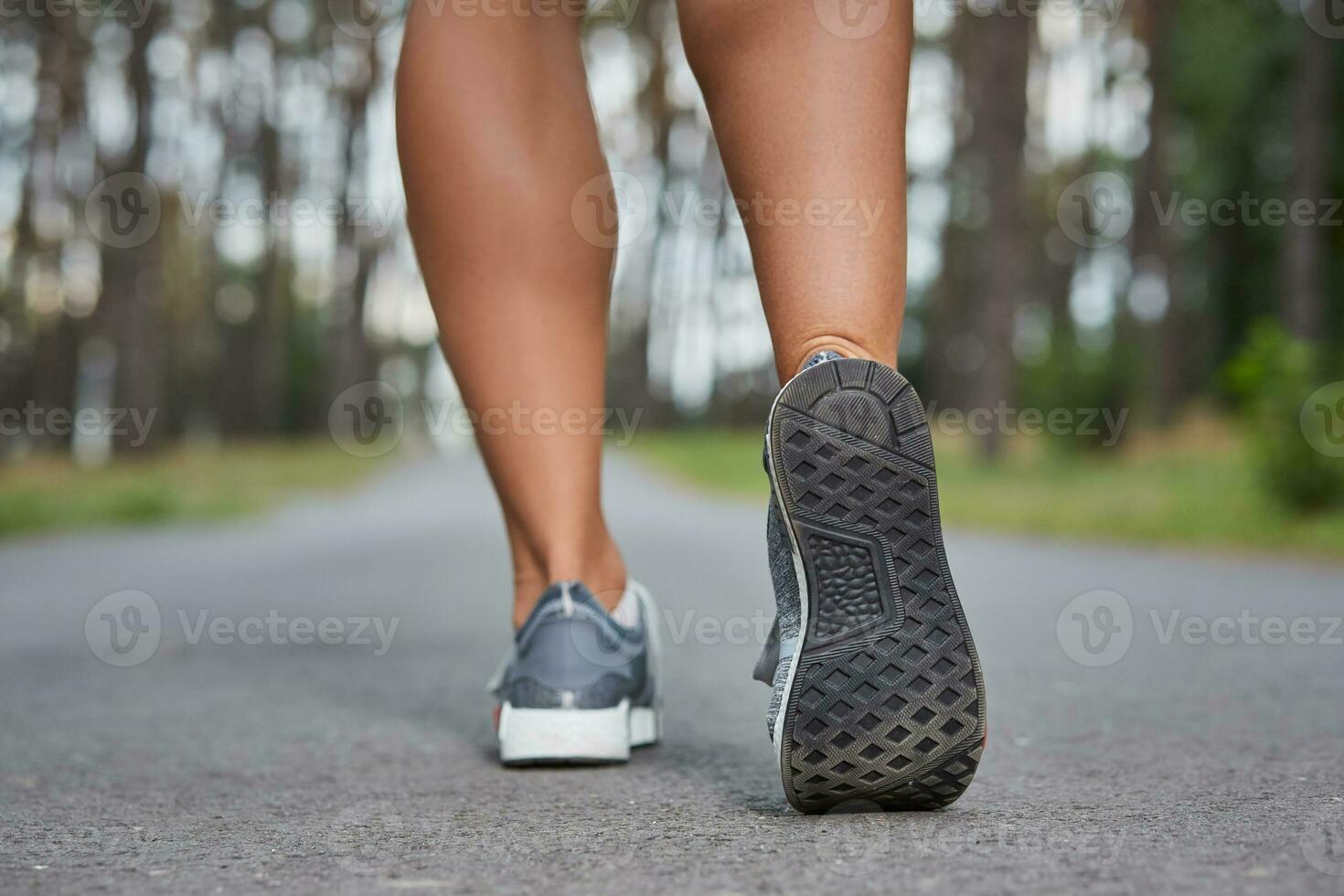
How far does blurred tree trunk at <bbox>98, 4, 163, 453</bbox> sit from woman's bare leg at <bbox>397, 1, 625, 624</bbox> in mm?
13930

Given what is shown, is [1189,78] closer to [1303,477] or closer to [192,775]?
[1303,477]

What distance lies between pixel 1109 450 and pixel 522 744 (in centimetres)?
1021

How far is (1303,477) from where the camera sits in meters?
5.58

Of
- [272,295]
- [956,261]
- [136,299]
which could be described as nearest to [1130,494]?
[136,299]

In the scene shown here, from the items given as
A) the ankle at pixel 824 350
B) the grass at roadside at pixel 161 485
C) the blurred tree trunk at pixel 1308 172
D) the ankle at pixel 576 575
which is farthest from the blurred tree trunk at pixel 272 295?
the ankle at pixel 824 350

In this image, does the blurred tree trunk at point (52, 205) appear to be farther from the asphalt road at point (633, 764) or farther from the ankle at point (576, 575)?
the ankle at point (576, 575)

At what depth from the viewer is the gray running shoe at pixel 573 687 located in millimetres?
1467

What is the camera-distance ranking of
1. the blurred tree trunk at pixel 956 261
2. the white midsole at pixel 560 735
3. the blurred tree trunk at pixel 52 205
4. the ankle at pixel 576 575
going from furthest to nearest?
the blurred tree trunk at pixel 956 261, the blurred tree trunk at pixel 52 205, the ankle at pixel 576 575, the white midsole at pixel 560 735

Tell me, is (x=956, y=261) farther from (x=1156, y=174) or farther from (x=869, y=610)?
(x=869, y=610)

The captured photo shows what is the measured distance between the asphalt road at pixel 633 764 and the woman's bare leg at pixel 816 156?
0.45 m

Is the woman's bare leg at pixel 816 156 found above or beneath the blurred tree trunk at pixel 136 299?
beneath

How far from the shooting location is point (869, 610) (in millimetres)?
1155

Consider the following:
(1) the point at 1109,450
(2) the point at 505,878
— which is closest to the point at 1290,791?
(2) the point at 505,878

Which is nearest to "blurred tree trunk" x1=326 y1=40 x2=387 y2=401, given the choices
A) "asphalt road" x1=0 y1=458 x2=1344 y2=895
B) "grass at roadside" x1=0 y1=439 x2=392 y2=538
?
"grass at roadside" x1=0 y1=439 x2=392 y2=538
